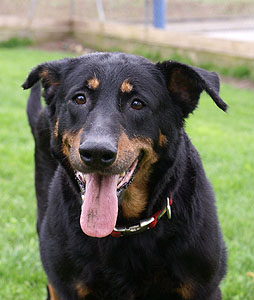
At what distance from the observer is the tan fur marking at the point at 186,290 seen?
2.82 m

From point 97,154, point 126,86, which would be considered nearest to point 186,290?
point 97,154

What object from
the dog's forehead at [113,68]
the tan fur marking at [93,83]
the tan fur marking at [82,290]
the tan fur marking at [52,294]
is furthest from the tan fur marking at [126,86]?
the tan fur marking at [52,294]

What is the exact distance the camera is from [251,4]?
13789 mm

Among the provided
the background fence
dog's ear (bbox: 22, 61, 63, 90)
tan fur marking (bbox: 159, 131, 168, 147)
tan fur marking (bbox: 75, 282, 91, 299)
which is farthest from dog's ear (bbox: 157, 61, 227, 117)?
the background fence

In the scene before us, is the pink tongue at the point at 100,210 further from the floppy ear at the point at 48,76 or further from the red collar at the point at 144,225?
the floppy ear at the point at 48,76

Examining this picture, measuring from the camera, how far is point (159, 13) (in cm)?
1311

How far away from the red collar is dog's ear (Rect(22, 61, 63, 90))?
1.01m

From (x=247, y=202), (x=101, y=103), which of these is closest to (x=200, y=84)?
(x=101, y=103)

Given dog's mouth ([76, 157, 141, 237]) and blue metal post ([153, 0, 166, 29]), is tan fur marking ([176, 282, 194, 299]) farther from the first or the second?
blue metal post ([153, 0, 166, 29])

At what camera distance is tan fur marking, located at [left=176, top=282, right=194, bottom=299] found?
9.27ft

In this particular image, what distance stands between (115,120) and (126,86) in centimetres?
28

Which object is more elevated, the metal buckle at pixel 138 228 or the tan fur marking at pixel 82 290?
the metal buckle at pixel 138 228

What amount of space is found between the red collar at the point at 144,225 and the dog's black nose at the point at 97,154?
1.79 ft

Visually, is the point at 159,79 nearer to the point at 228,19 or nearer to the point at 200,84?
the point at 200,84
